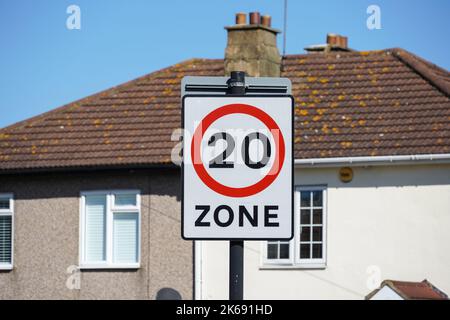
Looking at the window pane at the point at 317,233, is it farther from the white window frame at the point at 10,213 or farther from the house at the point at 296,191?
the white window frame at the point at 10,213

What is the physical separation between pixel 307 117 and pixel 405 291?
5.75 m

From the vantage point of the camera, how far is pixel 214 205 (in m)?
4.87

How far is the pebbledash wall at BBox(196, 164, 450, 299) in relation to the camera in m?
21.5

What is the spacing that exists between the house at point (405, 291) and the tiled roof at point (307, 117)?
271 centimetres

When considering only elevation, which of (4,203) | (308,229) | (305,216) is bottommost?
(308,229)

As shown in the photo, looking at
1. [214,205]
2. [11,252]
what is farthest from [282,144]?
[11,252]

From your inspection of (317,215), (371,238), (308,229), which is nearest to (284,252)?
(308,229)

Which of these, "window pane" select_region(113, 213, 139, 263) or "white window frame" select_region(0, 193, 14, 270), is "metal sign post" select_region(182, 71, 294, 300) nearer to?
"window pane" select_region(113, 213, 139, 263)

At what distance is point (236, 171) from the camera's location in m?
4.86

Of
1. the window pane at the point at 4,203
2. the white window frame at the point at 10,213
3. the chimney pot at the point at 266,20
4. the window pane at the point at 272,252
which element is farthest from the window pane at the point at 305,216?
the window pane at the point at 4,203

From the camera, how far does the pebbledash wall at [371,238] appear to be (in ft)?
70.6

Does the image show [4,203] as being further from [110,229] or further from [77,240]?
Result: [110,229]
